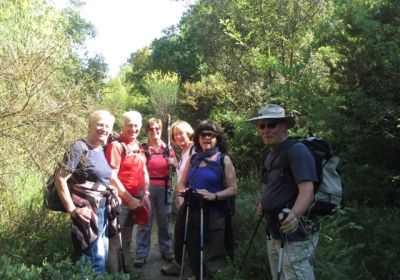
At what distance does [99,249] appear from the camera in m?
3.86

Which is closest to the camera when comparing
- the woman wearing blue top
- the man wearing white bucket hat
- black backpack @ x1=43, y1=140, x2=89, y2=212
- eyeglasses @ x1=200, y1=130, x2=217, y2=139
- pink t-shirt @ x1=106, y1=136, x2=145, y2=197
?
the man wearing white bucket hat

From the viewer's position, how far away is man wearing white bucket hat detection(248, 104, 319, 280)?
9.61ft

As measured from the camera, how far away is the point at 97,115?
377 centimetres

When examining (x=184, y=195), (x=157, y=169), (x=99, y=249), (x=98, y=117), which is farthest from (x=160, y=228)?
(x=98, y=117)

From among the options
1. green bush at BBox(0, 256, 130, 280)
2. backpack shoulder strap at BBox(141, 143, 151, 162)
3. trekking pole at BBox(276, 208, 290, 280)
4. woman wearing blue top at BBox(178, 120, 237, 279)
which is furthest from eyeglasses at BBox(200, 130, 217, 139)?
green bush at BBox(0, 256, 130, 280)

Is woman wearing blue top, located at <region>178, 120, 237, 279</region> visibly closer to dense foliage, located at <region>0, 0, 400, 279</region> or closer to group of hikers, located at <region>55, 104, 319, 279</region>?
group of hikers, located at <region>55, 104, 319, 279</region>

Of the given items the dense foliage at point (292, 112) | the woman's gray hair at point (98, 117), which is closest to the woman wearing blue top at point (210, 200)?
the dense foliage at point (292, 112)

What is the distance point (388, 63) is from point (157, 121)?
2.78m

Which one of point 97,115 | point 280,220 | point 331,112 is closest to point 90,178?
point 97,115

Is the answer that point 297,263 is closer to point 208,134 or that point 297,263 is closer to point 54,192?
point 208,134

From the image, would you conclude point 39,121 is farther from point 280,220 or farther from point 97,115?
point 280,220

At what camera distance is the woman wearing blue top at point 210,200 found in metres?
4.24

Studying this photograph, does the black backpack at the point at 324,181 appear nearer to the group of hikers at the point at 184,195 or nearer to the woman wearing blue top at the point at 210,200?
the group of hikers at the point at 184,195

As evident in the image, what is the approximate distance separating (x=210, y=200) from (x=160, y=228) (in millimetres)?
1721
